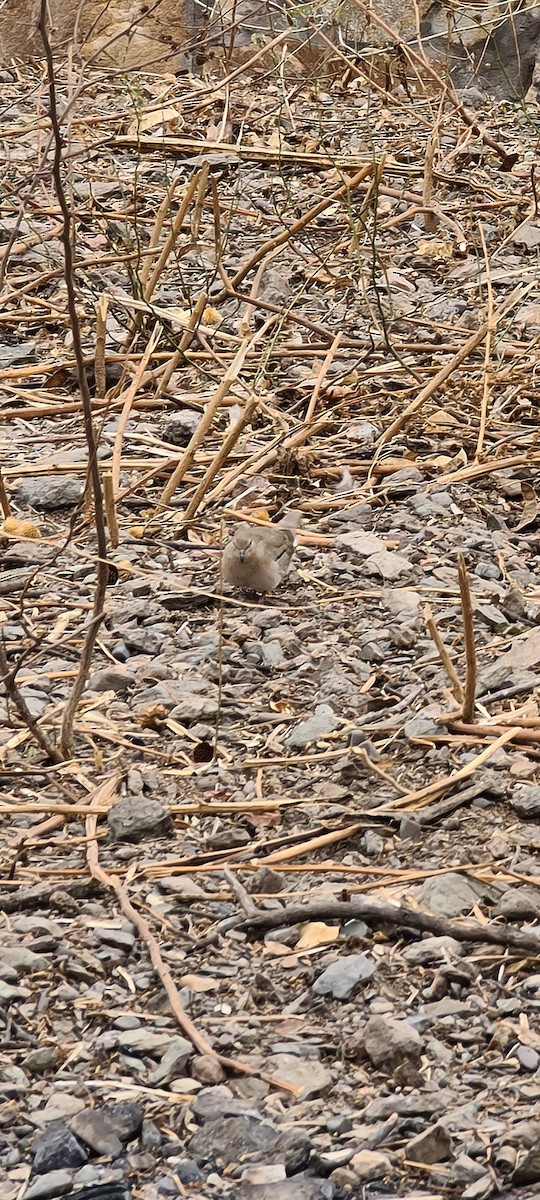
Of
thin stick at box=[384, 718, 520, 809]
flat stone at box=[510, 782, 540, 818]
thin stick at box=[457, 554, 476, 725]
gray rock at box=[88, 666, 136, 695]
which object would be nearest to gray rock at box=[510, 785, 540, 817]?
flat stone at box=[510, 782, 540, 818]

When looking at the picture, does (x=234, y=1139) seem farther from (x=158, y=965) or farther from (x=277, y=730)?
(x=277, y=730)

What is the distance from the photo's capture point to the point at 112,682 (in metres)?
3.23

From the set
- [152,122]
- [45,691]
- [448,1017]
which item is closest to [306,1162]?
[448,1017]

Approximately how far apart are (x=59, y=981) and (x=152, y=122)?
19.1 ft

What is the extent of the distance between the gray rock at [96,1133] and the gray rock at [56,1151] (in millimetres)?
14

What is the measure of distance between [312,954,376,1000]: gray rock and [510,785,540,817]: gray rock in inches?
20.1

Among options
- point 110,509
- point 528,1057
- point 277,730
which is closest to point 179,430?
point 110,509

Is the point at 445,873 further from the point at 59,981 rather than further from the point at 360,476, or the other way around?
the point at 360,476

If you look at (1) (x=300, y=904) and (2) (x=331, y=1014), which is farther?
(1) (x=300, y=904)

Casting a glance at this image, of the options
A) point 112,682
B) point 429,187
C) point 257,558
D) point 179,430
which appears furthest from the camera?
point 429,187

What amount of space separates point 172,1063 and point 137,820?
644 millimetres

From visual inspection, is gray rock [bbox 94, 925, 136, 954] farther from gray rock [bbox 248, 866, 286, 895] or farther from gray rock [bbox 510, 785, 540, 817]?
gray rock [bbox 510, 785, 540, 817]

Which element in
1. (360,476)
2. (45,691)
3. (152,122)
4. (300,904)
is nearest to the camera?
(300,904)

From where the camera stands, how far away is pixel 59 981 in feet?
7.47
